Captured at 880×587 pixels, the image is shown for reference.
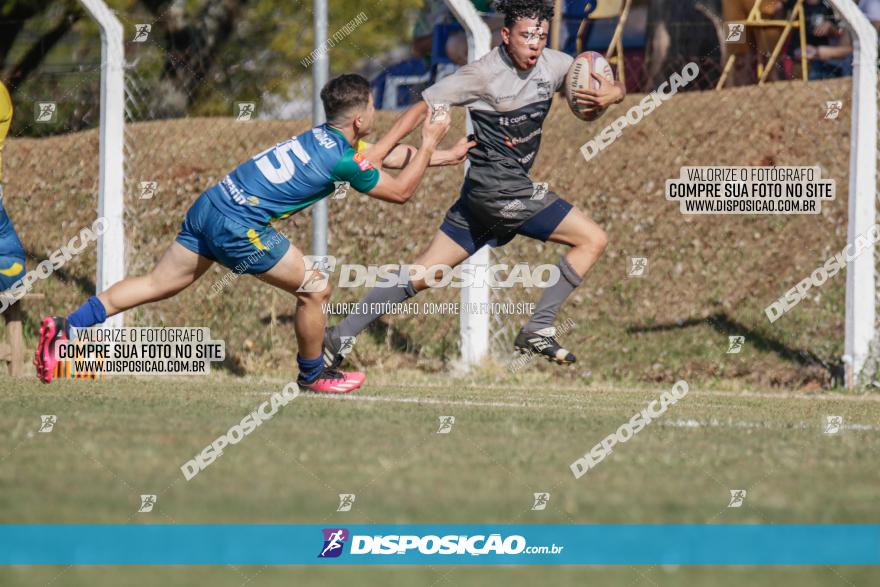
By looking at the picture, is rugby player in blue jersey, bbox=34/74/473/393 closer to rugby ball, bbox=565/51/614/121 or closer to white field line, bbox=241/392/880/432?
white field line, bbox=241/392/880/432

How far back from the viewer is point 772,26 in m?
14.6

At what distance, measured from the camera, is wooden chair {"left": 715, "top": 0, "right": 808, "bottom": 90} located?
1398 cm

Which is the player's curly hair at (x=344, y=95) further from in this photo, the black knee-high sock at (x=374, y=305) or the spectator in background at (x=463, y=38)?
the spectator in background at (x=463, y=38)

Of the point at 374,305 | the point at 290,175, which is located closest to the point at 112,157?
the point at 374,305

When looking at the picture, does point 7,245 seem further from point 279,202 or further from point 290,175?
point 290,175

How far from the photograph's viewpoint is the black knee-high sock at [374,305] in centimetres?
901

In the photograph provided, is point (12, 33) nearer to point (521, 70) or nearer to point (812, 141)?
point (812, 141)

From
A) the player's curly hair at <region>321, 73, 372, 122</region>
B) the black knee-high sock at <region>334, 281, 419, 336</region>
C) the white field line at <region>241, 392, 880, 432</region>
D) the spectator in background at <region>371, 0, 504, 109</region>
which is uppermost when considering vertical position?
the spectator in background at <region>371, 0, 504, 109</region>

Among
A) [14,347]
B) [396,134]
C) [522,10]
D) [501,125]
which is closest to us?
[396,134]

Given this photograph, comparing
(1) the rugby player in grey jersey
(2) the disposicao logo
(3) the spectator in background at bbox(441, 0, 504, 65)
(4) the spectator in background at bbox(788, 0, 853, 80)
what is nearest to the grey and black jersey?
(1) the rugby player in grey jersey

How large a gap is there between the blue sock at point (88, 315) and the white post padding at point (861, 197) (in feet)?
19.1

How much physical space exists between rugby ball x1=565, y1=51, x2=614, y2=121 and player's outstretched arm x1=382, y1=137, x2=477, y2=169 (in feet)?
2.51

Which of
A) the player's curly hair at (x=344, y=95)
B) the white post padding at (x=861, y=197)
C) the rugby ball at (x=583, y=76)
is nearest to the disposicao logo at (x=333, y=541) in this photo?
the player's curly hair at (x=344, y=95)

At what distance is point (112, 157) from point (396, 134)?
3.98m
